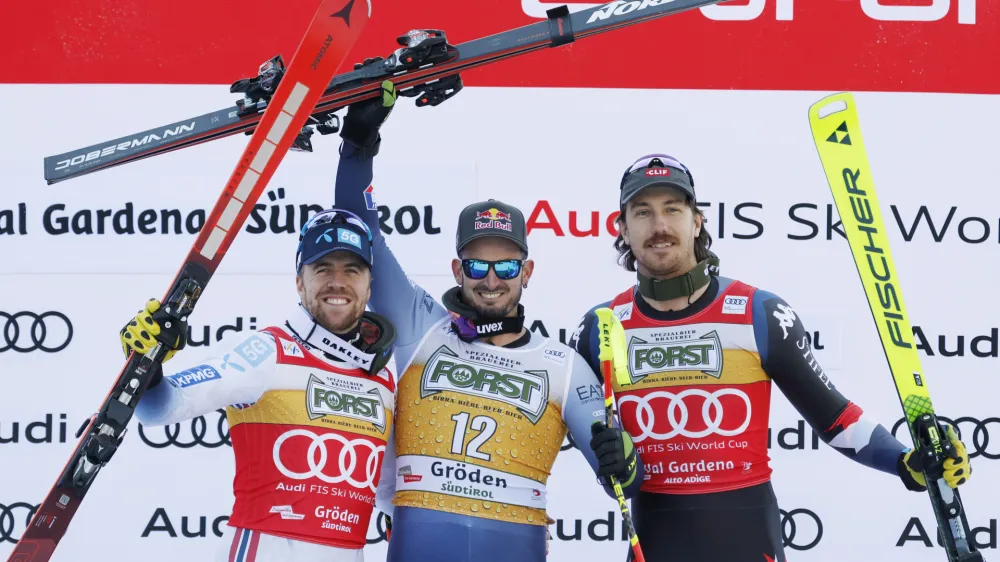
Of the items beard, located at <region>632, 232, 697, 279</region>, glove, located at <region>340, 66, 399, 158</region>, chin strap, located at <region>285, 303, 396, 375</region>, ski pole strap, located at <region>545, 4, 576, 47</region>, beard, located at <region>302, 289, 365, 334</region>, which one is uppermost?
ski pole strap, located at <region>545, 4, 576, 47</region>

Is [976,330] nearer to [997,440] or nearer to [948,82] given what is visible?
[997,440]

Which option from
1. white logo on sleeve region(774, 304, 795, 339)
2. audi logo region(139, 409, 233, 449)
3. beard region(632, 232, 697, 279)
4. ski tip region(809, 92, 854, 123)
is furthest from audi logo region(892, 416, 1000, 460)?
audi logo region(139, 409, 233, 449)

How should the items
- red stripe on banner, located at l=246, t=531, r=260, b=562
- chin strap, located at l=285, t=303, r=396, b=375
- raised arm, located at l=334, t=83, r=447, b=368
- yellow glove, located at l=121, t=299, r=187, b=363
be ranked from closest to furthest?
yellow glove, located at l=121, t=299, r=187, b=363 < red stripe on banner, located at l=246, t=531, r=260, b=562 < chin strap, located at l=285, t=303, r=396, b=375 < raised arm, located at l=334, t=83, r=447, b=368

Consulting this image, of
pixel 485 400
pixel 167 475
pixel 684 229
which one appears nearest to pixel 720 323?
pixel 684 229

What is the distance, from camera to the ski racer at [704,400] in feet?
10.1

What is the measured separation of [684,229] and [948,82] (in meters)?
1.84

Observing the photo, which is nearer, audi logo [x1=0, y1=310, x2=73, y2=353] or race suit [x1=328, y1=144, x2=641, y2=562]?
race suit [x1=328, y1=144, x2=641, y2=562]

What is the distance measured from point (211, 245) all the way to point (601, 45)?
211 centimetres

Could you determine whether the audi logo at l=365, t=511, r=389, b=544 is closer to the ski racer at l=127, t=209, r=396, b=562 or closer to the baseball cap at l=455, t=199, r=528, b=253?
the ski racer at l=127, t=209, r=396, b=562

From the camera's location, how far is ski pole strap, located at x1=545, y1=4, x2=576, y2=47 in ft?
10.4

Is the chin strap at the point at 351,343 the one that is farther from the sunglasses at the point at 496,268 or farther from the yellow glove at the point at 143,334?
the yellow glove at the point at 143,334

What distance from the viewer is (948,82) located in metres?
4.31

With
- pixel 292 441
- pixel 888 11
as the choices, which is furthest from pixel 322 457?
pixel 888 11

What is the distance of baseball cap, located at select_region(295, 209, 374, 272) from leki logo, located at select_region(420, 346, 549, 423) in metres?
0.39
